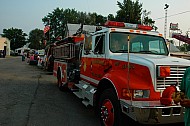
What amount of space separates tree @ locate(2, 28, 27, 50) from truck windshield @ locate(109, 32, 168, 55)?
398 feet

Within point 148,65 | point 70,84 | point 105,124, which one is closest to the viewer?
point 148,65

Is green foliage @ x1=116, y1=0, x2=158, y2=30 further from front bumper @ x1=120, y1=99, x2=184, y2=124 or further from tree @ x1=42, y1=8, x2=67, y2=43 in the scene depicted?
tree @ x1=42, y1=8, x2=67, y2=43

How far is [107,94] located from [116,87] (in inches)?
18.8

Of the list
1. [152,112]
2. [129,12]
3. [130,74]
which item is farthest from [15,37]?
[152,112]

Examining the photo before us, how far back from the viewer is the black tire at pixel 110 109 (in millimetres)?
5023

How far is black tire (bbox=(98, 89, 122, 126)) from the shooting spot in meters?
5.02

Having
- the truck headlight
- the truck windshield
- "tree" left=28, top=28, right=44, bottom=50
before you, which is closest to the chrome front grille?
the truck headlight

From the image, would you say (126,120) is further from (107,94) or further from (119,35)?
(119,35)

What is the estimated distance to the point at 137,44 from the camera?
644 cm

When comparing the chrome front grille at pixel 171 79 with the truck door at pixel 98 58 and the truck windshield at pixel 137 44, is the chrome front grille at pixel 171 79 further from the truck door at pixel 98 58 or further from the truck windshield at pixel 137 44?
the truck door at pixel 98 58

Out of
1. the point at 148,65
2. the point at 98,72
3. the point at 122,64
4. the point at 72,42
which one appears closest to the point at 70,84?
the point at 72,42

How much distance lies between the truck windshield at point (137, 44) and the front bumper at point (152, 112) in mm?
1944

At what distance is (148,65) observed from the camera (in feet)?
16.3

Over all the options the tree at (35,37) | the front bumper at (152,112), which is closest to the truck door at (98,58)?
the front bumper at (152,112)
